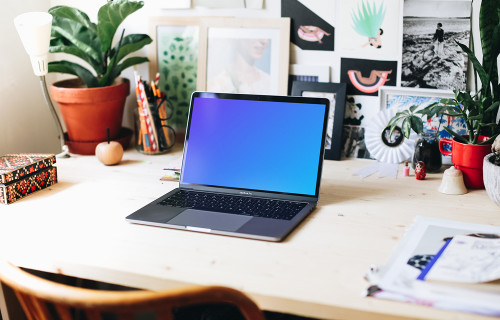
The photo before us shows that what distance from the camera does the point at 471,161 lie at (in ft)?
4.71

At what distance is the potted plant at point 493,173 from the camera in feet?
4.22

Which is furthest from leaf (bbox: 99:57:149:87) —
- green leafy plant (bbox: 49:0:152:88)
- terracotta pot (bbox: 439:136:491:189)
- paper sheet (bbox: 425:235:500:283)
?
paper sheet (bbox: 425:235:500:283)

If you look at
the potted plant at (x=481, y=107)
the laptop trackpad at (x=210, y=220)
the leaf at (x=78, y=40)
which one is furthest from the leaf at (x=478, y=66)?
the leaf at (x=78, y=40)

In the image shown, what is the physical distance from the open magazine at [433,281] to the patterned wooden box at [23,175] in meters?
0.91

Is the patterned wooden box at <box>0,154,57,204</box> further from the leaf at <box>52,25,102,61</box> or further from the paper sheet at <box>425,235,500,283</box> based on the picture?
the paper sheet at <box>425,235,500,283</box>

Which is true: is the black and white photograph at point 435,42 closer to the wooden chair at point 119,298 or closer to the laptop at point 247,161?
the laptop at point 247,161

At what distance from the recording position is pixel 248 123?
4.84ft

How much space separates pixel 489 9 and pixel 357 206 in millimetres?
605

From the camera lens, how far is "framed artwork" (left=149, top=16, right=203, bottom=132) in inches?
73.3

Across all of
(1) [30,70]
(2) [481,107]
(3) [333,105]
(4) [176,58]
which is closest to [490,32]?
(2) [481,107]

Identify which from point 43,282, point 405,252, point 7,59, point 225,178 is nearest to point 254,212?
point 225,178

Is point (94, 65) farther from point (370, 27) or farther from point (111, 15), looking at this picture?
point (370, 27)

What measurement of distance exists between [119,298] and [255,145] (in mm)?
733

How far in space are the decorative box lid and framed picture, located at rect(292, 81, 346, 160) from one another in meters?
0.77
